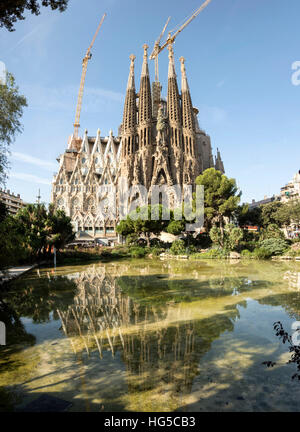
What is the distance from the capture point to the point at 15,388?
3.95 m

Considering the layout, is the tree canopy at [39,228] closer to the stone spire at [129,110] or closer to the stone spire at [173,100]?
the stone spire at [129,110]

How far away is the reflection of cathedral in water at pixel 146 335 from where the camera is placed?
4344 millimetres

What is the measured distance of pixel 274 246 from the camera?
27234 mm

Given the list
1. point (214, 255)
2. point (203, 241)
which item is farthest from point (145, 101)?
point (214, 255)

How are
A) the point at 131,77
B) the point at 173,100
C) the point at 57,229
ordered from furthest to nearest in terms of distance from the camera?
the point at 131,77
the point at 173,100
the point at 57,229

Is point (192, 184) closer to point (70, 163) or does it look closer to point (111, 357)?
point (70, 163)

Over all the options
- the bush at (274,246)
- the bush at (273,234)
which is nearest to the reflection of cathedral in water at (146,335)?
the bush at (274,246)

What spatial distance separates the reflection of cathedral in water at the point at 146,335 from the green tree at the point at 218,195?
26.6 meters

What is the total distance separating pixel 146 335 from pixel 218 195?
30.9 m

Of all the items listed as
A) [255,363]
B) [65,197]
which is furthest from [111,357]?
[65,197]

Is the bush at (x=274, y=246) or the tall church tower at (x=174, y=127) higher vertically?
the tall church tower at (x=174, y=127)

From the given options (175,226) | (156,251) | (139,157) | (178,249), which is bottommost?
(156,251)

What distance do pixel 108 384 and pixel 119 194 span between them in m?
45.7

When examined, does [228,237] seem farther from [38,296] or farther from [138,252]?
[38,296]
